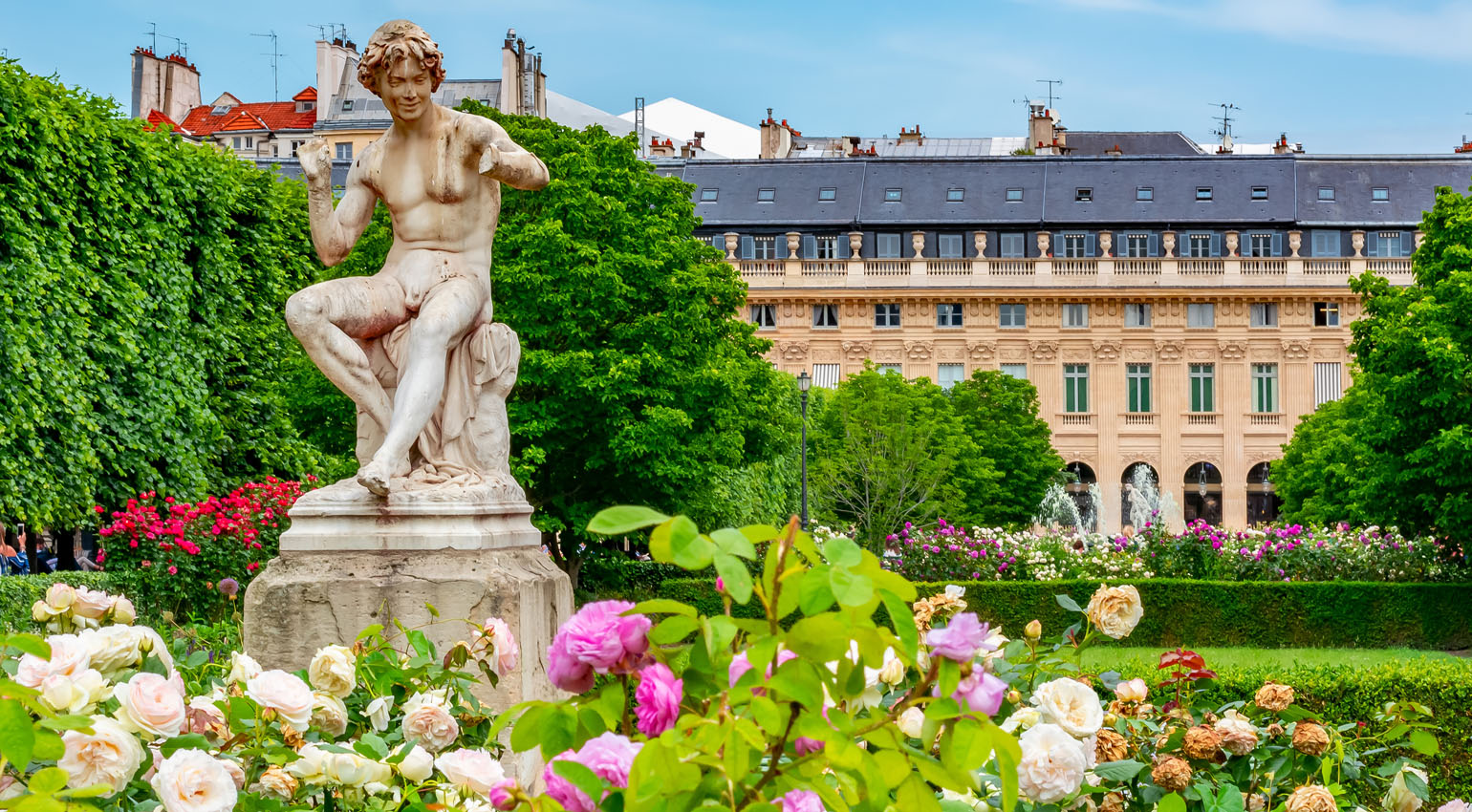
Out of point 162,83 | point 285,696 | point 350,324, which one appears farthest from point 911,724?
point 162,83

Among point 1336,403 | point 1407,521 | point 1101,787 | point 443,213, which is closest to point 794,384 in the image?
point 1336,403

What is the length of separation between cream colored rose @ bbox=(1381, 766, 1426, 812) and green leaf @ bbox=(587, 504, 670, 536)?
186cm

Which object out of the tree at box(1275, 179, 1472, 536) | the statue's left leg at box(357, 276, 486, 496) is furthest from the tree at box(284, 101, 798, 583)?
the statue's left leg at box(357, 276, 486, 496)

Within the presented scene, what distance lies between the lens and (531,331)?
1898 cm

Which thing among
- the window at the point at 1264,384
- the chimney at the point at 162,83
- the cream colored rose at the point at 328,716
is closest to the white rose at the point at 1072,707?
the cream colored rose at the point at 328,716

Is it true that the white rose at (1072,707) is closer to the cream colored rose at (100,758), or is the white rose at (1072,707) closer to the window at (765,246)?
the cream colored rose at (100,758)

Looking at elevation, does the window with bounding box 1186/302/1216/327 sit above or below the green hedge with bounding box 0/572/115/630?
above

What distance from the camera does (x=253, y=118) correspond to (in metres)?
63.2

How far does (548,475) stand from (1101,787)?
56.0 ft

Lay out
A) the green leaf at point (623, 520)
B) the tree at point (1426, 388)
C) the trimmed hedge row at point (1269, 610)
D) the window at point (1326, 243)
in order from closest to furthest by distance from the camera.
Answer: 1. the green leaf at point (623, 520)
2. the trimmed hedge row at point (1269, 610)
3. the tree at point (1426, 388)
4. the window at point (1326, 243)

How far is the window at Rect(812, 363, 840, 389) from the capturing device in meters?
54.0

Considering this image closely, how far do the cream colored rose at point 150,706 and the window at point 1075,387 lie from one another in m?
52.8

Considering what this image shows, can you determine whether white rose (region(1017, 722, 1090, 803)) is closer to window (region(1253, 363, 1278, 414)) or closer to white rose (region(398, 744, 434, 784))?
white rose (region(398, 744, 434, 784))

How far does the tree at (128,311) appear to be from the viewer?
15.2 meters
